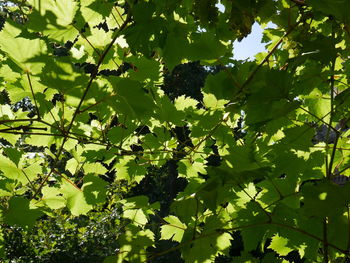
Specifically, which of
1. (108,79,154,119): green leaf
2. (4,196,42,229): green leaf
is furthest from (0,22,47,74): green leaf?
(4,196,42,229): green leaf

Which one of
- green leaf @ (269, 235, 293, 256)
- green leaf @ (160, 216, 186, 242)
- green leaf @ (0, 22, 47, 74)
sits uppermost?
green leaf @ (0, 22, 47, 74)

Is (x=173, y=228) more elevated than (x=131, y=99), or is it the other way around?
(x=131, y=99)

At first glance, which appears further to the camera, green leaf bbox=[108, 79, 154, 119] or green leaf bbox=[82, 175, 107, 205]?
green leaf bbox=[82, 175, 107, 205]

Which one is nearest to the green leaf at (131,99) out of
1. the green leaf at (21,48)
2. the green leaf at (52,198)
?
the green leaf at (21,48)

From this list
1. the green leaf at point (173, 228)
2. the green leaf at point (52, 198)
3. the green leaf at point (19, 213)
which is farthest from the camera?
the green leaf at point (52, 198)


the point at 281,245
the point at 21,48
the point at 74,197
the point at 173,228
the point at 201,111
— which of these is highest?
the point at 201,111

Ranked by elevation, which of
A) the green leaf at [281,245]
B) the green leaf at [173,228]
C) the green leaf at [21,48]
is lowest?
the green leaf at [281,245]

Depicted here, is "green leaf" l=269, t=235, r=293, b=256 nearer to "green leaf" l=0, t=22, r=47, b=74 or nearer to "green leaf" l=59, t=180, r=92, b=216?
"green leaf" l=59, t=180, r=92, b=216

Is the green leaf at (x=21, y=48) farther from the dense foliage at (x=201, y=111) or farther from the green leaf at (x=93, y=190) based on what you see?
the green leaf at (x=93, y=190)

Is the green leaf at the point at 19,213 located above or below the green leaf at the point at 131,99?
below

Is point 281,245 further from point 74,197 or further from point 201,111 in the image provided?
point 74,197

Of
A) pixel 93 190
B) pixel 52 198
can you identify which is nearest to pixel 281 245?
pixel 93 190

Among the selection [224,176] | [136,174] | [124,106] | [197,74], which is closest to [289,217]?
[224,176]

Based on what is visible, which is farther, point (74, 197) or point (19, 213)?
point (74, 197)
